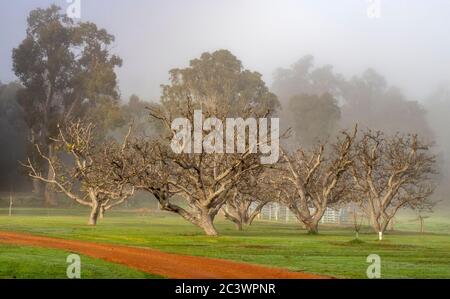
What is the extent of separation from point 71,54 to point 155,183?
223 ft

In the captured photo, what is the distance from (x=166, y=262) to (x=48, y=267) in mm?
5110

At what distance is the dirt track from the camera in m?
22.8

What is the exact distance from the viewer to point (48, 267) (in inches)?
918

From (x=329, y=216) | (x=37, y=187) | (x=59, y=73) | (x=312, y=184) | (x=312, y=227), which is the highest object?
(x=59, y=73)

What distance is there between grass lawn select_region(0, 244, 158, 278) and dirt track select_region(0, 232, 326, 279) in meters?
0.92

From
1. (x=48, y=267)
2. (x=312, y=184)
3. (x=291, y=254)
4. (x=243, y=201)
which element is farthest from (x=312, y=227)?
(x=48, y=267)

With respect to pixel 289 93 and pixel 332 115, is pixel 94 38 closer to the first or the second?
pixel 332 115

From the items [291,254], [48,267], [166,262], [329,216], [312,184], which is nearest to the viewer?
[48,267]

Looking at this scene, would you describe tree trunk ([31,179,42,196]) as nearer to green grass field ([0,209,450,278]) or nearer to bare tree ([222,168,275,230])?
bare tree ([222,168,275,230])

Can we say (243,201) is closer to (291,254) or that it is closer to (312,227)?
(312,227)

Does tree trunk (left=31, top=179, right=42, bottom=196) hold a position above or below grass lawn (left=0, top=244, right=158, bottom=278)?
above

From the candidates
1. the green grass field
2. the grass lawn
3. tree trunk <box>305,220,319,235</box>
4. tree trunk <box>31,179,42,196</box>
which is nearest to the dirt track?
the grass lawn

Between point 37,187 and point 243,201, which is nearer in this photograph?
point 243,201

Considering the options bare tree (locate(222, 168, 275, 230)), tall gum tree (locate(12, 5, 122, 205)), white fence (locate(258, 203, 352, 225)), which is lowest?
white fence (locate(258, 203, 352, 225))
